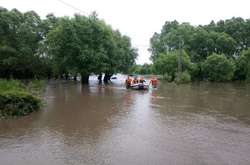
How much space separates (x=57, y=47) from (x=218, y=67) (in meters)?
31.8

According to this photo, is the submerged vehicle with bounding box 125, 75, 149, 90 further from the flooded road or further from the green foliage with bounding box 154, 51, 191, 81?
the green foliage with bounding box 154, 51, 191, 81

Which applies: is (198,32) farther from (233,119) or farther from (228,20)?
(233,119)

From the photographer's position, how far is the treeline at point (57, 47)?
4428 cm

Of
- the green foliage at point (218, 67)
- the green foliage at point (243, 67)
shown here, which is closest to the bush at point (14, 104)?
the green foliage at point (218, 67)

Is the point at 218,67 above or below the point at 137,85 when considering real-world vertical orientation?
above

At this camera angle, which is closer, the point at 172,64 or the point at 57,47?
the point at 57,47

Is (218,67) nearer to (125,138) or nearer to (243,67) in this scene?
(243,67)

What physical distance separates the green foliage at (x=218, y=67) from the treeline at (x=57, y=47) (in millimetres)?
18744

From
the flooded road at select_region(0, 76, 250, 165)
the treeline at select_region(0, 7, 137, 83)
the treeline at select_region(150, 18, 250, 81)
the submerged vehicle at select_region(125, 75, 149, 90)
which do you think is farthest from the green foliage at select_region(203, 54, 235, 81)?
the flooded road at select_region(0, 76, 250, 165)

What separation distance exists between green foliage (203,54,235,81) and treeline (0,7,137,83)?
738 inches

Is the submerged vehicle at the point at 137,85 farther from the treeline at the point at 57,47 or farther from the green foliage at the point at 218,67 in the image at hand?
the green foliage at the point at 218,67

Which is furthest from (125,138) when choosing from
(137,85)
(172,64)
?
(172,64)

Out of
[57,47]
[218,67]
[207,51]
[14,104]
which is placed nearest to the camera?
[14,104]

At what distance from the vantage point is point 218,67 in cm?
6272
